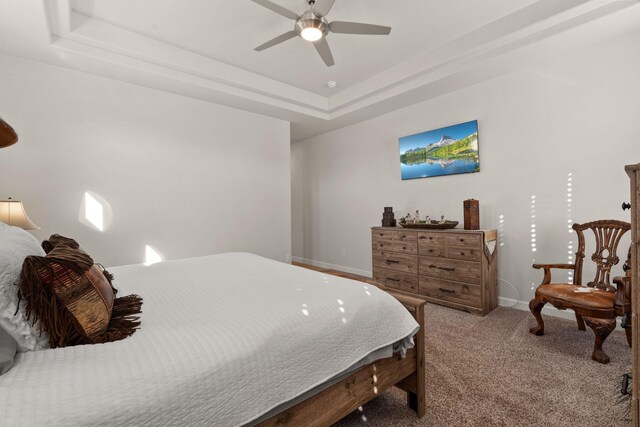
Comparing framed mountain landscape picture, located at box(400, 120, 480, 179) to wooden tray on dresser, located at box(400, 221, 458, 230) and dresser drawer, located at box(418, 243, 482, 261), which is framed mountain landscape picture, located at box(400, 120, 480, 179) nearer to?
wooden tray on dresser, located at box(400, 221, 458, 230)

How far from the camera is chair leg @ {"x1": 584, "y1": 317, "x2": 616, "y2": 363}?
214cm

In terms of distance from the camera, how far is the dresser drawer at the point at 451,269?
125 inches

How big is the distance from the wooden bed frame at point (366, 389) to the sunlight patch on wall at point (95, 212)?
3.18 meters

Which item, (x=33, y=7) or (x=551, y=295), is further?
(x=551, y=295)

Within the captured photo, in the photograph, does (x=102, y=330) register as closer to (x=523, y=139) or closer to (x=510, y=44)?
(x=510, y=44)

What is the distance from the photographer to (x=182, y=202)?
3.85m

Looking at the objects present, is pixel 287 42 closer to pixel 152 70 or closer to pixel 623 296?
pixel 152 70

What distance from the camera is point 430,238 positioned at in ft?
11.6

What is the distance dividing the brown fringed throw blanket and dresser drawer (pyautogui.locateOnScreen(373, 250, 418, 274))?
321 centimetres

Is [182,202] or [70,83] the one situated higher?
[70,83]

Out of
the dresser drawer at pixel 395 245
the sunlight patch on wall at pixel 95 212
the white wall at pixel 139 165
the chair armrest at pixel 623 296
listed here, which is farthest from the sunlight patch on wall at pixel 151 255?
the chair armrest at pixel 623 296

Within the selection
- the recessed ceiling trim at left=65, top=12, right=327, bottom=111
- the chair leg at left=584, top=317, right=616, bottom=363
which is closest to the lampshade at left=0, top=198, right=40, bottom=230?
the recessed ceiling trim at left=65, top=12, right=327, bottom=111

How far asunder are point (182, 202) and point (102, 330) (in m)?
3.01

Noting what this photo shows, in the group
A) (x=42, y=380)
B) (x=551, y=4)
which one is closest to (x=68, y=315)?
(x=42, y=380)
